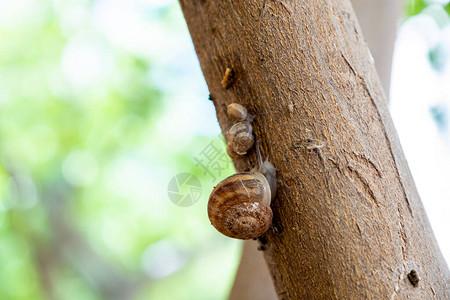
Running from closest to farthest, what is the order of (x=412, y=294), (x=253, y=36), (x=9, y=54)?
(x=412, y=294) → (x=253, y=36) → (x=9, y=54)

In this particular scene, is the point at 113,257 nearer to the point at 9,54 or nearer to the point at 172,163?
the point at 172,163

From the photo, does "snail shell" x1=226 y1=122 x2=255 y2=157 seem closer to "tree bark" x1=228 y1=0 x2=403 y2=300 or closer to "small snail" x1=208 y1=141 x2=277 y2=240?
"small snail" x1=208 y1=141 x2=277 y2=240

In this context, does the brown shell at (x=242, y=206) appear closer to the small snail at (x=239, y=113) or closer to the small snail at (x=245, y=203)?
the small snail at (x=245, y=203)

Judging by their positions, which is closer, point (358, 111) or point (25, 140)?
point (358, 111)

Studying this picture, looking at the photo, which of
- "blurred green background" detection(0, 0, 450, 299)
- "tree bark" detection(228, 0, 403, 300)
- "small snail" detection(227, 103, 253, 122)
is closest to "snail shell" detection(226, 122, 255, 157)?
"small snail" detection(227, 103, 253, 122)

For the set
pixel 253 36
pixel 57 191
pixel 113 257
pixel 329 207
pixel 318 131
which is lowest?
pixel 113 257

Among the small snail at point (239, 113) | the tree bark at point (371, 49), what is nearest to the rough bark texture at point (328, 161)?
the small snail at point (239, 113)

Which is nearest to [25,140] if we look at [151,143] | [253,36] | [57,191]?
[57,191]

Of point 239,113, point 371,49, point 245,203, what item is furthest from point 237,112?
point 371,49
